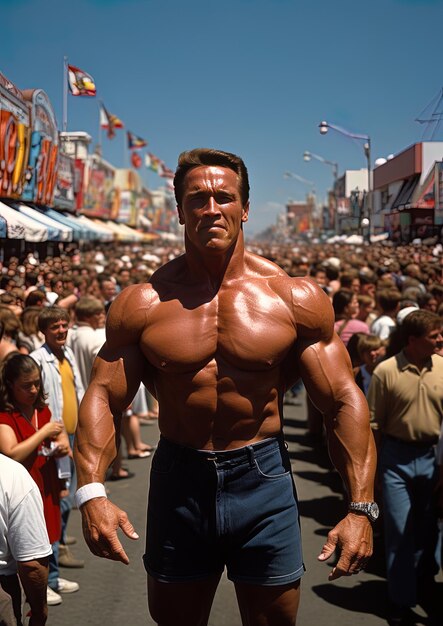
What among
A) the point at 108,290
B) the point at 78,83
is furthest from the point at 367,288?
the point at 78,83

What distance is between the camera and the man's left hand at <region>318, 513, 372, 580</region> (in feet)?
8.79

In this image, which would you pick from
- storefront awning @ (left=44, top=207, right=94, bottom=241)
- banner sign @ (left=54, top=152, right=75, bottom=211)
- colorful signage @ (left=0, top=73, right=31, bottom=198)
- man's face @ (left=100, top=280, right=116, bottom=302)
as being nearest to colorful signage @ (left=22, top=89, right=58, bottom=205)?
storefront awning @ (left=44, top=207, right=94, bottom=241)

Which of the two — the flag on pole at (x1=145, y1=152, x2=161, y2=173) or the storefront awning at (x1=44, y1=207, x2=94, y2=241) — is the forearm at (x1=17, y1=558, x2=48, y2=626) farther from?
the flag on pole at (x1=145, y1=152, x2=161, y2=173)

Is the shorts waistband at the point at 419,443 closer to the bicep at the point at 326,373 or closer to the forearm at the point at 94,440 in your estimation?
the bicep at the point at 326,373

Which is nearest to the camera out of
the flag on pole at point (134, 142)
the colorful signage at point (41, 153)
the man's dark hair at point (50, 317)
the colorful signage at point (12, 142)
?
the man's dark hair at point (50, 317)

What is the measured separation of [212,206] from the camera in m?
2.95

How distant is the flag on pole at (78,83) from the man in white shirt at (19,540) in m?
29.6

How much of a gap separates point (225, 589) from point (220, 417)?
290 cm

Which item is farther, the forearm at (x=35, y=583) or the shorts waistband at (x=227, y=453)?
the forearm at (x=35, y=583)

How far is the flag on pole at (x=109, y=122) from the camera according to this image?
42.4 m

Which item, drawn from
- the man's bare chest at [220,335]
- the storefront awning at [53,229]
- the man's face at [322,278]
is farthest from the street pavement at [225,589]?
the storefront awning at [53,229]

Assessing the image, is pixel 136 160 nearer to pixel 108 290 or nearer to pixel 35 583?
pixel 108 290

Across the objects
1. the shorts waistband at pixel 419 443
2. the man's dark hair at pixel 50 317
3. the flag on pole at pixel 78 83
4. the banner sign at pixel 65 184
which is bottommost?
the shorts waistband at pixel 419 443

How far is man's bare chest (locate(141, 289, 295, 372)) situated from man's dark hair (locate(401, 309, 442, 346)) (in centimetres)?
223
